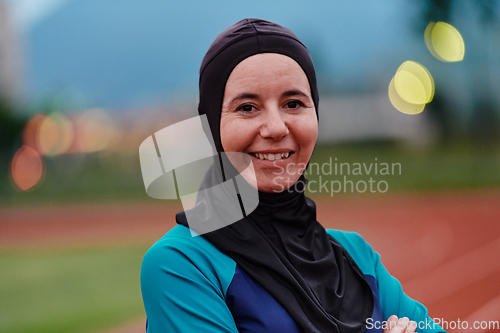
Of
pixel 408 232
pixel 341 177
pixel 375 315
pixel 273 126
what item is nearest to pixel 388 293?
pixel 375 315

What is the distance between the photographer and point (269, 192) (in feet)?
5.49

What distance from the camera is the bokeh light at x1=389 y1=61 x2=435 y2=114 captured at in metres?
27.1

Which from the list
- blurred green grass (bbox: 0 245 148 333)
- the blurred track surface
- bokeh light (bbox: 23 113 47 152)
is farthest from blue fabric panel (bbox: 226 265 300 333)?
bokeh light (bbox: 23 113 47 152)

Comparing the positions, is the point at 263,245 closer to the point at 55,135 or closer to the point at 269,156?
the point at 269,156

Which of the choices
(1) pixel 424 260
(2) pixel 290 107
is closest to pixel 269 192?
(2) pixel 290 107

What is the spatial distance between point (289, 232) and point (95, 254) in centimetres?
1381

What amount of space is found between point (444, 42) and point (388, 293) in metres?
28.0

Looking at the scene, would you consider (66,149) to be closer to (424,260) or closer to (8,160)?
(8,160)

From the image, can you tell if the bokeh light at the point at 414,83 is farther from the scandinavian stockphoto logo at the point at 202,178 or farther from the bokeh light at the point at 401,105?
the scandinavian stockphoto logo at the point at 202,178

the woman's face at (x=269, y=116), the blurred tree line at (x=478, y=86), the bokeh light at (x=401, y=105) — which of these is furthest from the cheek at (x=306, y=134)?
the bokeh light at (x=401, y=105)

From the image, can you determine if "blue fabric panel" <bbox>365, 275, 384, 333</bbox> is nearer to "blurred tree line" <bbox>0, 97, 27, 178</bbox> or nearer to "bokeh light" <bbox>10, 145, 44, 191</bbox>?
"bokeh light" <bbox>10, 145, 44, 191</bbox>

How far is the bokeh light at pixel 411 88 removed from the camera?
27.1 m

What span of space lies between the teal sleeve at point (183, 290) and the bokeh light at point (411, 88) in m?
27.0

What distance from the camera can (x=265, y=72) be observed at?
153 centimetres
